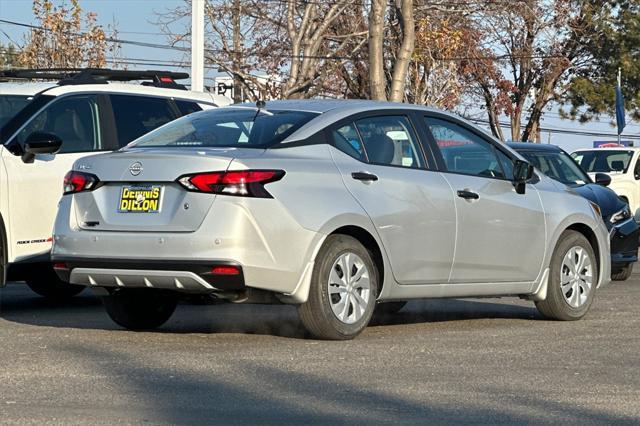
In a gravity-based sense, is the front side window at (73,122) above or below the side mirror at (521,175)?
above

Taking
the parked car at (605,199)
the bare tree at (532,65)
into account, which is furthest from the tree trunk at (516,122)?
the parked car at (605,199)

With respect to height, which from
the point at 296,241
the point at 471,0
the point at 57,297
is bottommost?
the point at 57,297

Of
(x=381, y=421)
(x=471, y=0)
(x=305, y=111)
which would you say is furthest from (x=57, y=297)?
(x=471, y=0)

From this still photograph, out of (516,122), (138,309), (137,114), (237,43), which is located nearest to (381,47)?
(237,43)

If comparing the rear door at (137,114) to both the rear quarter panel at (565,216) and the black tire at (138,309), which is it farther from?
the rear quarter panel at (565,216)

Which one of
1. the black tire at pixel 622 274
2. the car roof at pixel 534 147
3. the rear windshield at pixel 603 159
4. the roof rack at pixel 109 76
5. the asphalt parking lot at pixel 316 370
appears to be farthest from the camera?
the rear windshield at pixel 603 159

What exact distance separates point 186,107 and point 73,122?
1.32 m

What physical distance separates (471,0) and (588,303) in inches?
981

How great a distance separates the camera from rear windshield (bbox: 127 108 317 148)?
945 cm

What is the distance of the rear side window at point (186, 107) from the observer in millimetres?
12844

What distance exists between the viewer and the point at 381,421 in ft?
20.9

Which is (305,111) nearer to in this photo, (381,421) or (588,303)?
(588,303)

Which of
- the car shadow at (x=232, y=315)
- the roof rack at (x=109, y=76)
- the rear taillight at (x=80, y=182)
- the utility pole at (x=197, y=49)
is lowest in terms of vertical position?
the car shadow at (x=232, y=315)

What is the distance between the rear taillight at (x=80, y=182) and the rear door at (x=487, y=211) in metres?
2.51
